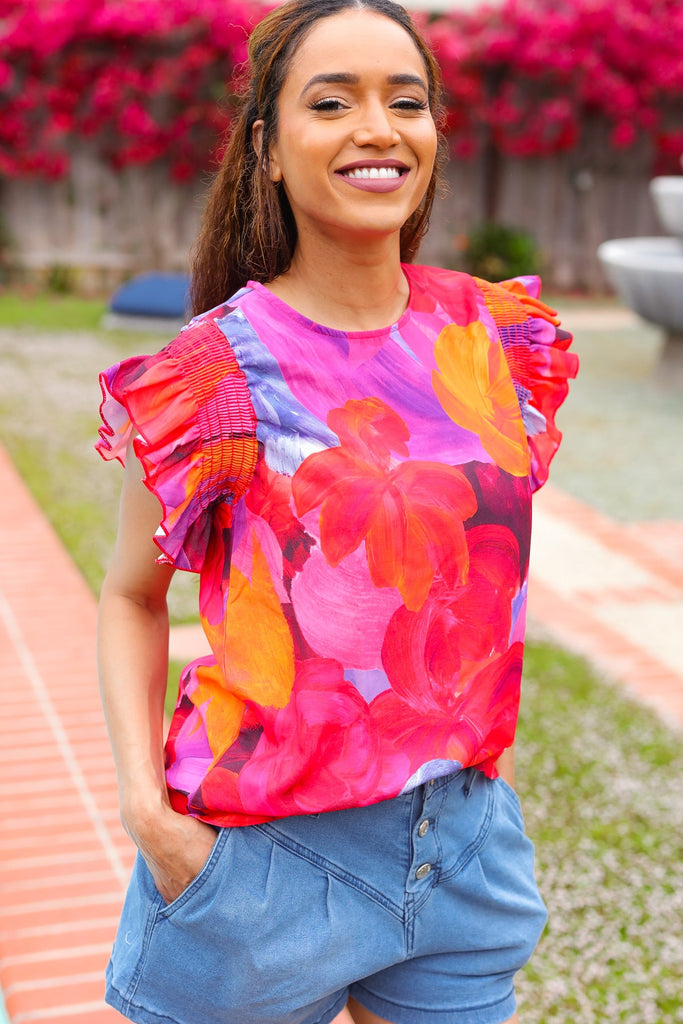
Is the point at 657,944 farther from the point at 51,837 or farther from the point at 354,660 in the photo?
the point at 354,660

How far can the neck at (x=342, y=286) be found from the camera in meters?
1.44

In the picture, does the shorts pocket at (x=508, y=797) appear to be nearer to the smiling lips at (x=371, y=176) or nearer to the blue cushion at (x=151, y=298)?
the smiling lips at (x=371, y=176)

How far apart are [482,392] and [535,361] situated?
162 millimetres

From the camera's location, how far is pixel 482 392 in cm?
149

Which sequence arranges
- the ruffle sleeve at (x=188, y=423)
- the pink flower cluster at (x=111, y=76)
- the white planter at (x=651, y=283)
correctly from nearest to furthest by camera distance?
the ruffle sleeve at (x=188, y=423) → the white planter at (x=651, y=283) → the pink flower cluster at (x=111, y=76)

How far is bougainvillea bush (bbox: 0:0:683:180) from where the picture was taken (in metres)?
11.6

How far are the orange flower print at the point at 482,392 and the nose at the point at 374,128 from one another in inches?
9.2

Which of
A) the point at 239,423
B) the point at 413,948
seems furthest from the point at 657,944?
the point at 239,423

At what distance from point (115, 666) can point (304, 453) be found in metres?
0.36

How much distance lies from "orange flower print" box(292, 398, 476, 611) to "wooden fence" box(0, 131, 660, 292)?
10.6m

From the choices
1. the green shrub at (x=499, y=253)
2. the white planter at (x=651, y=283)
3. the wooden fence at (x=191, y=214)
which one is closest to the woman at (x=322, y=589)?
the white planter at (x=651, y=283)

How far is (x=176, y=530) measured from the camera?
137 centimetres

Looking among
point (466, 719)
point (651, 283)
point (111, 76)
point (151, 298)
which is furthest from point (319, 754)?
point (111, 76)

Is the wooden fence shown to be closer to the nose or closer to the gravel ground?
the gravel ground
